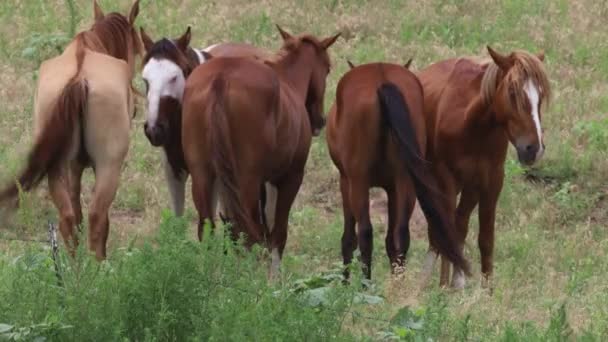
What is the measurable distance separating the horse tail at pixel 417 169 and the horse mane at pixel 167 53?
5.47 feet

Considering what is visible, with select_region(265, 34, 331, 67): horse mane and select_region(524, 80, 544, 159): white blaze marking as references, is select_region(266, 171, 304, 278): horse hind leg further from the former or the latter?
select_region(524, 80, 544, 159): white blaze marking

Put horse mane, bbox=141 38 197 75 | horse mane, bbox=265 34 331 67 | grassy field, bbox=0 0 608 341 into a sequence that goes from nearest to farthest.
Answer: grassy field, bbox=0 0 608 341 → horse mane, bbox=141 38 197 75 → horse mane, bbox=265 34 331 67

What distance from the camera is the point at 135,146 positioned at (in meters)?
14.0

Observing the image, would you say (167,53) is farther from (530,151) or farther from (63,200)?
(530,151)

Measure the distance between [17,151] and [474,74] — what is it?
4873 mm

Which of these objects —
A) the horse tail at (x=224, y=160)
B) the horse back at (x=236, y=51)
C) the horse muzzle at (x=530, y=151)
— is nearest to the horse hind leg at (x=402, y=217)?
the horse muzzle at (x=530, y=151)

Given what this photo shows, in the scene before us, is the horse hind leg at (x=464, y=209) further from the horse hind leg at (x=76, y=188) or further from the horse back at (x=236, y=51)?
the horse hind leg at (x=76, y=188)

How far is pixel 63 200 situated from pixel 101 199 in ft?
0.98

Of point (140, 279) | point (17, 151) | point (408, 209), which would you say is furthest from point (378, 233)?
point (140, 279)

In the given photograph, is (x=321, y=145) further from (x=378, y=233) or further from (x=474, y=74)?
(x=474, y=74)

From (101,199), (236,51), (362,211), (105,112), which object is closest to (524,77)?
(362,211)

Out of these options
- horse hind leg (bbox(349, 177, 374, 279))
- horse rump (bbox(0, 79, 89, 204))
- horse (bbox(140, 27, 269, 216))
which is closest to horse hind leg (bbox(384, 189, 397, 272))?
horse hind leg (bbox(349, 177, 374, 279))

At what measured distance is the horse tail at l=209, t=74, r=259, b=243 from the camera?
29.5ft

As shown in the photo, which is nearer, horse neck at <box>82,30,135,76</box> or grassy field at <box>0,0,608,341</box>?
grassy field at <box>0,0,608,341</box>
